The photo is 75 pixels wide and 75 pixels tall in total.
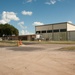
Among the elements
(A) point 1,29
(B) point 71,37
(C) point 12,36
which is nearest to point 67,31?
(B) point 71,37

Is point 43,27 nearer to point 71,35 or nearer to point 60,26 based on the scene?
point 60,26

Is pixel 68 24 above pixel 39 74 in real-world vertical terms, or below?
above

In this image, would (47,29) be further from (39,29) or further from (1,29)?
(1,29)

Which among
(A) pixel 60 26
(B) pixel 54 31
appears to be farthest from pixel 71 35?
(B) pixel 54 31

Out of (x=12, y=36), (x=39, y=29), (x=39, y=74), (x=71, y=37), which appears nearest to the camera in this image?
(x=39, y=74)

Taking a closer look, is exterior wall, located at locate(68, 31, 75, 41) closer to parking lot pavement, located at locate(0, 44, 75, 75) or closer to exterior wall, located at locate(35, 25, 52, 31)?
exterior wall, located at locate(35, 25, 52, 31)

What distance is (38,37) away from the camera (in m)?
78.9

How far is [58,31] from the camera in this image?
267ft

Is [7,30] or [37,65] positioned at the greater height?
[7,30]

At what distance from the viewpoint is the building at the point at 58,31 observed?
77.4 metres

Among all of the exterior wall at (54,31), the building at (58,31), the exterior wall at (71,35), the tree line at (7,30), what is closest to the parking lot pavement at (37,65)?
the exterior wall at (71,35)

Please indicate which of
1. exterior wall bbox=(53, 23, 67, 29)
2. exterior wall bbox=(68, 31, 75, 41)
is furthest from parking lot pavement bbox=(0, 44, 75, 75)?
exterior wall bbox=(53, 23, 67, 29)

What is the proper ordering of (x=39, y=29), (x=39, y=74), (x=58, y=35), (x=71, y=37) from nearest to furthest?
1. (x=39, y=74)
2. (x=71, y=37)
3. (x=58, y=35)
4. (x=39, y=29)

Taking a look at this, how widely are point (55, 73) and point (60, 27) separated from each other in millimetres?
73720
